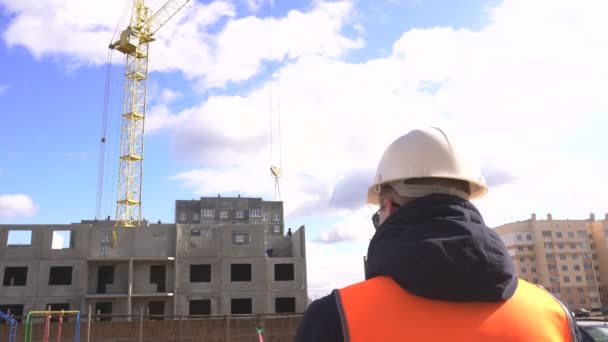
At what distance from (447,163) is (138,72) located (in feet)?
189

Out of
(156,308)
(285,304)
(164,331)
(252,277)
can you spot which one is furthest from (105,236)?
(164,331)

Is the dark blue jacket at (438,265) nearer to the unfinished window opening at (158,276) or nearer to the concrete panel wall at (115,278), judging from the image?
the concrete panel wall at (115,278)

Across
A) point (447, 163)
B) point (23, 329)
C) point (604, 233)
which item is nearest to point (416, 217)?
point (447, 163)

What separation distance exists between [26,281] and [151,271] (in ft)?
27.1

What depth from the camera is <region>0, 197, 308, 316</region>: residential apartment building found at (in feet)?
112

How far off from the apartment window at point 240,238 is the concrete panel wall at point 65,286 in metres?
10.7

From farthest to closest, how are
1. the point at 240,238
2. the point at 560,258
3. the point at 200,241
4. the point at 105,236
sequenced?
the point at 560,258
the point at 240,238
the point at 200,241
the point at 105,236

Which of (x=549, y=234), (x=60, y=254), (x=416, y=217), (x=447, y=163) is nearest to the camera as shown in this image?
(x=416, y=217)

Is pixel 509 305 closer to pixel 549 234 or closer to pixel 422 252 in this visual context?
pixel 422 252

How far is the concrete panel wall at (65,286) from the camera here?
34.0 m

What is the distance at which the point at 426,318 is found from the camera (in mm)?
1267

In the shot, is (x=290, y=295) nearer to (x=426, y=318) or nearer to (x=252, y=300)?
(x=252, y=300)

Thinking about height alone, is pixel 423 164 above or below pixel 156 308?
above

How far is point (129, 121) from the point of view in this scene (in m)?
52.6
